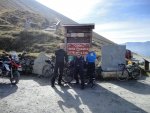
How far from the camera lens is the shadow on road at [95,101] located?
33.7ft

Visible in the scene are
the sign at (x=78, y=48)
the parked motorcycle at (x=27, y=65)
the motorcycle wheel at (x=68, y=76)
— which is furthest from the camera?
the parked motorcycle at (x=27, y=65)

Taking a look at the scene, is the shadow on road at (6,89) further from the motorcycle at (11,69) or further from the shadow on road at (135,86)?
the shadow on road at (135,86)

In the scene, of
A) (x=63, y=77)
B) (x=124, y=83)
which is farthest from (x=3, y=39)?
(x=124, y=83)

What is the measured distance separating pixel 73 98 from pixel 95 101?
1048mm

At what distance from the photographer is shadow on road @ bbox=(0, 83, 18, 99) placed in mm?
12602

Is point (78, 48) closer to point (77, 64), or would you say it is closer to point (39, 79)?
point (77, 64)

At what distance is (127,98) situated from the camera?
40.1 feet

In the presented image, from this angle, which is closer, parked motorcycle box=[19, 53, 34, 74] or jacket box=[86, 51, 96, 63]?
jacket box=[86, 51, 96, 63]

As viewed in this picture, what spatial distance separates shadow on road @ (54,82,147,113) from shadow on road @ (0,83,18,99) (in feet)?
6.83

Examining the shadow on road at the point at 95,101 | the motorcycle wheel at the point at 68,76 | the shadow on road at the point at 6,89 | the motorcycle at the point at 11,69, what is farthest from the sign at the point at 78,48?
the shadow on road at the point at 6,89

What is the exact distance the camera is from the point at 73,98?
39.4 ft

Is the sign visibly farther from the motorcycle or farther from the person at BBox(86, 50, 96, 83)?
the motorcycle

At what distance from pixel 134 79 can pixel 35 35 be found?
17.4m

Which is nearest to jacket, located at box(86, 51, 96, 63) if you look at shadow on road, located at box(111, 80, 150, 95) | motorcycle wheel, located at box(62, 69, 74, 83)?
motorcycle wheel, located at box(62, 69, 74, 83)
